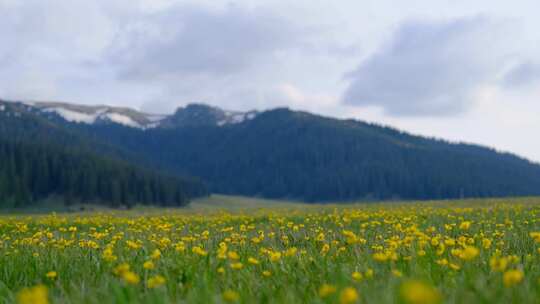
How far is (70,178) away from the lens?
10244cm

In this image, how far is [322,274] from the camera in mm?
5074

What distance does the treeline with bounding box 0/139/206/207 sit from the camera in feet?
328

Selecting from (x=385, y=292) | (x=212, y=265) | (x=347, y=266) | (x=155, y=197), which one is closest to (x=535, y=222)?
(x=347, y=266)

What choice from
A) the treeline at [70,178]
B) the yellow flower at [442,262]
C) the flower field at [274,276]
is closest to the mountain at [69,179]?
the treeline at [70,178]

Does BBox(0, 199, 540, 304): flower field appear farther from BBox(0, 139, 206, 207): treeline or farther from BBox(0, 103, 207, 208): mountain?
BBox(0, 139, 206, 207): treeline

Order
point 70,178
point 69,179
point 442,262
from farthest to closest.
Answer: point 69,179, point 70,178, point 442,262

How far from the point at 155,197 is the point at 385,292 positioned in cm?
11140

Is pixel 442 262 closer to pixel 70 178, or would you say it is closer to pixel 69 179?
pixel 70 178

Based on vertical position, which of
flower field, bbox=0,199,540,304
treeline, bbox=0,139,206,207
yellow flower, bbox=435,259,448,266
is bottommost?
flower field, bbox=0,199,540,304

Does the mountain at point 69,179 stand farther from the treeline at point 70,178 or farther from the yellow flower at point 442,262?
the yellow flower at point 442,262

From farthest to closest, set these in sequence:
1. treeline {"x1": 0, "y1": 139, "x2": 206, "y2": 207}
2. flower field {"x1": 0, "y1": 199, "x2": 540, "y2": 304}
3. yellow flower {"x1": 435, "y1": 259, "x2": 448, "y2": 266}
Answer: treeline {"x1": 0, "y1": 139, "x2": 206, "y2": 207}
yellow flower {"x1": 435, "y1": 259, "x2": 448, "y2": 266}
flower field {"x1": 0, "y1": 199, "x2": 540, "y2": 304}

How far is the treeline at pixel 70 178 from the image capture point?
99.9 m

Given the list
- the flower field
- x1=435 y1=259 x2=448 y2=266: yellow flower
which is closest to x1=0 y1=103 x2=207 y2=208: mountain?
the flower field

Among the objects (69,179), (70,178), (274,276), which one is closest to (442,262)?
(274,276)
